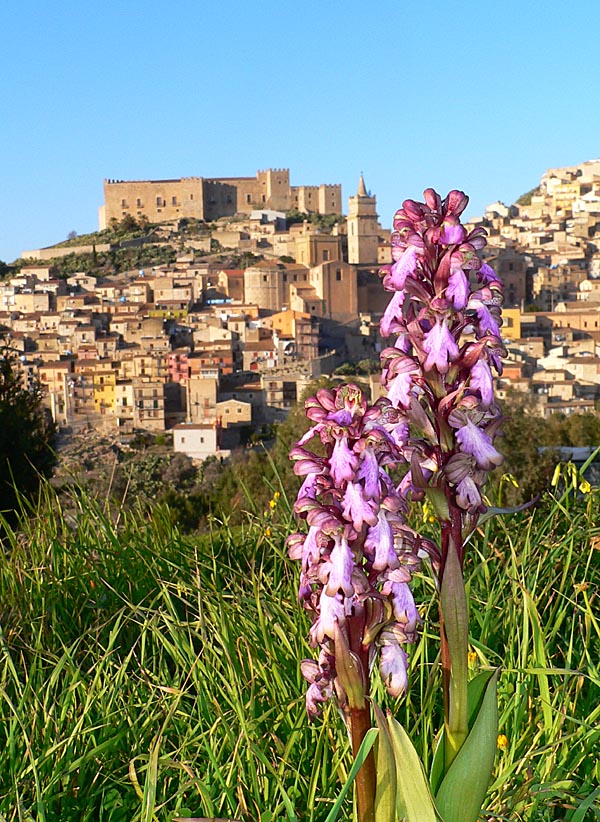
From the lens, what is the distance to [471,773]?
2.76 ft

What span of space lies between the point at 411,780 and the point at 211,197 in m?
58.3

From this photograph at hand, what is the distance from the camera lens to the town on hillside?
3197 centimetres

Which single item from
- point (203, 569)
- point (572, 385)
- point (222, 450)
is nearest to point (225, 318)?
point (222, 450)

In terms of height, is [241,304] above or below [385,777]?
above

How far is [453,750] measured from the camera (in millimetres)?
871

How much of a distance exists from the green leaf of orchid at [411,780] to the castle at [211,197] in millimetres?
57018

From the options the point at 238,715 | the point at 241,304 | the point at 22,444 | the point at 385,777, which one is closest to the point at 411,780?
the point at 385,777

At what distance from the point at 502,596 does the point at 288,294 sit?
42.8 m

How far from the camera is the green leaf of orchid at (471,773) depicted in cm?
84

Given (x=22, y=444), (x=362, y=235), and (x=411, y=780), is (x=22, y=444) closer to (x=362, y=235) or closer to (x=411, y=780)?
(x=411, y=780)

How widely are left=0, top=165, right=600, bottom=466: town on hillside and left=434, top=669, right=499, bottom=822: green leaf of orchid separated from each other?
20.8 meters

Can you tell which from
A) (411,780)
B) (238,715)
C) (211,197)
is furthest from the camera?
(211,197)

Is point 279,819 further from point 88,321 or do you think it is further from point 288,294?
point 288,294

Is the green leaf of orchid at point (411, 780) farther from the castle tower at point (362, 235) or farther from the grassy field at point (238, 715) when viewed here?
the castle tower at point (362, 235)
